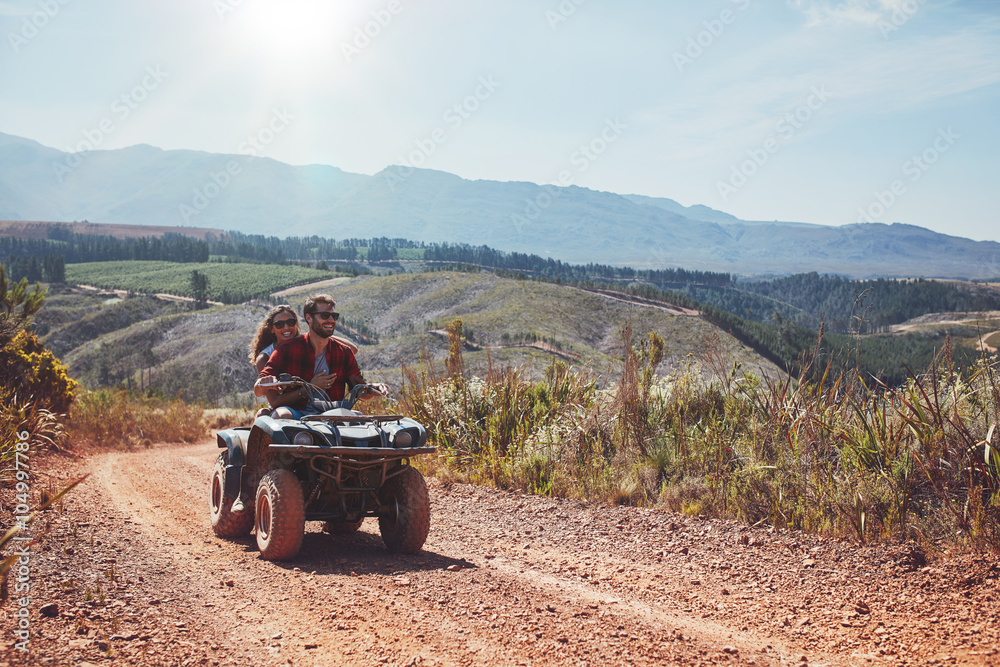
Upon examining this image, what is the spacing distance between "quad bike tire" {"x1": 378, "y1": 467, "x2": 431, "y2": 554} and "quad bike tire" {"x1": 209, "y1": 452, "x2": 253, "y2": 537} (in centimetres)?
115

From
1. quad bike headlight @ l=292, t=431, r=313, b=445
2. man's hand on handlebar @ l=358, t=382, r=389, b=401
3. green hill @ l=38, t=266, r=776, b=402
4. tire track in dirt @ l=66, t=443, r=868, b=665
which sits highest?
man's hand on handlebar @ l=358, t=382, r=389, b=401

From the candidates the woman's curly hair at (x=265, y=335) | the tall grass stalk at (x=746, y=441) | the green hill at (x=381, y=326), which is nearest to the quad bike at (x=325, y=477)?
the woman's curly hair at (x=265, y=335)

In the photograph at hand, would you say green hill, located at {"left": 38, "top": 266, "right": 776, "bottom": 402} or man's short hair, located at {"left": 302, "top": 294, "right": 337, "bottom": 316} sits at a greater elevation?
man's short hair, located at {"left": 302, "top": 294, "right": 337, "bottom": 316}

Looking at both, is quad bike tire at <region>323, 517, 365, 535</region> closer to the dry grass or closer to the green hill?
the dry grass

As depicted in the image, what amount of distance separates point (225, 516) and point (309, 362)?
1.40 m

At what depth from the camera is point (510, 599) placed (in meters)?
4.16

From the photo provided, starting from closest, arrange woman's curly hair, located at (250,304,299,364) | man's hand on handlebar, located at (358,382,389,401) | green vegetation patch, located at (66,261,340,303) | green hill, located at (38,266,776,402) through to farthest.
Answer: man's hand on handlebar, located at (358,382,389,401), woman's curly hair, located at (250,304,299,364), green hill, located at (38,266,776,402), green vegetation patch, located at (66,261,340,303)

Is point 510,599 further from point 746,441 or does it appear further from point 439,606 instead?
point 746,441

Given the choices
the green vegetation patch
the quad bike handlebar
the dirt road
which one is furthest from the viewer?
the green vegetation patch

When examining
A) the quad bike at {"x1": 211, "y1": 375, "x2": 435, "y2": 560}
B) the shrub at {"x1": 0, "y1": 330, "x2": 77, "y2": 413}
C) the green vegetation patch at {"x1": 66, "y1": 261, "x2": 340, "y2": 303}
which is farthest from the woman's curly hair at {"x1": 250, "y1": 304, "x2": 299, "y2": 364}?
the green vegetation patch at {"x1": 66, "y1": 261, "x2": 340, "y2": 303}

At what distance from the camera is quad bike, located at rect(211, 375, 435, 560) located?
4.71 meters

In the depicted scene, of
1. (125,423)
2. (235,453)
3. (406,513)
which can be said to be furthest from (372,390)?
(125,423)

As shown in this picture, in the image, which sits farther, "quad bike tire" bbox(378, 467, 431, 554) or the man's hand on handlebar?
the man's hand on handlebar

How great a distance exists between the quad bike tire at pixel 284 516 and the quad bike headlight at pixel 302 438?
0.28 m
